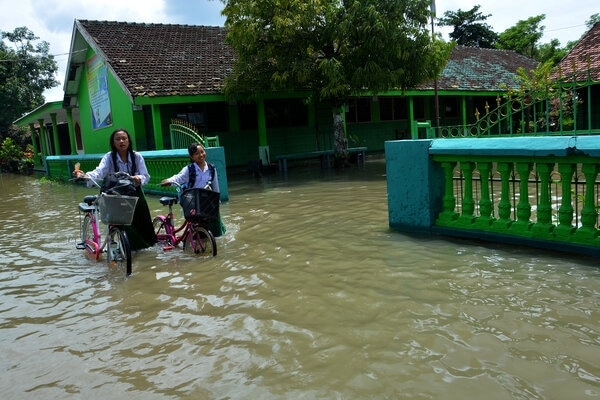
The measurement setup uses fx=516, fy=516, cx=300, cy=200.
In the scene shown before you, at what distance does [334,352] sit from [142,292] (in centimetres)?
229

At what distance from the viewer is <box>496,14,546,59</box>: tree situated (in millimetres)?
42594

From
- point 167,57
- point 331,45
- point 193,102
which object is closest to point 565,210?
point 331,45

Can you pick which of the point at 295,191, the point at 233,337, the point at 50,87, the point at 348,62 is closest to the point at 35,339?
the point at 233,337

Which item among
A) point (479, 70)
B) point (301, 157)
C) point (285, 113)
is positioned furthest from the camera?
point (479, 70)

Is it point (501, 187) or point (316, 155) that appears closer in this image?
point (501, 187)

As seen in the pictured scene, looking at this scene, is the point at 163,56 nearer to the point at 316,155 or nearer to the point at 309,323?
the point at 316,155

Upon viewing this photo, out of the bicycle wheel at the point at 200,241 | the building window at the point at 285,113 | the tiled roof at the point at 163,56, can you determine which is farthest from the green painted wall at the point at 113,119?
the bicycle wheel at the point at 200,241

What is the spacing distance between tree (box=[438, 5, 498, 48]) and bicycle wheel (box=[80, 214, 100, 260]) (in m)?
41.8

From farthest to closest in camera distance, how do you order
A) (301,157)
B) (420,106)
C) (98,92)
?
(420,106) < (98,92) < (301,157)

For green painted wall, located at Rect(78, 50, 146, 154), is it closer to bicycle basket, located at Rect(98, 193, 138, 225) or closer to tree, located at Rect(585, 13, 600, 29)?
bicycle basket, located at Rect(98, 193, 138, 225)

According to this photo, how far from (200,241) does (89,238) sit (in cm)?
144

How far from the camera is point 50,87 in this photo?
3997cm

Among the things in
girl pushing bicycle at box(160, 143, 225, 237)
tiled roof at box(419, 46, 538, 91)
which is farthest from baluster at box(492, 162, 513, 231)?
tiled roof at box(419, 46, 538, 91)

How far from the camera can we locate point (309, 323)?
3.82 meters
